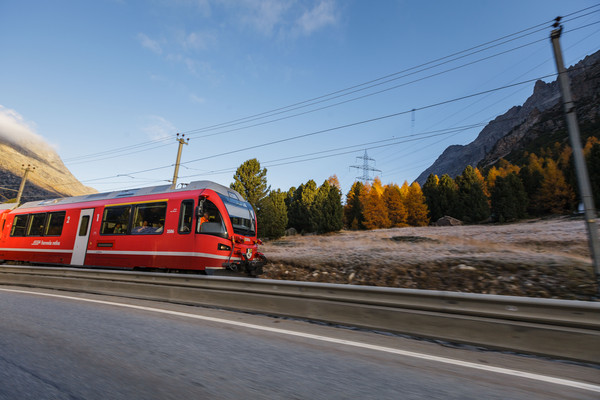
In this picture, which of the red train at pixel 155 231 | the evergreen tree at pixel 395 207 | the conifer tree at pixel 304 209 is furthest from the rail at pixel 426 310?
the evergreen tree at pixel 395 207

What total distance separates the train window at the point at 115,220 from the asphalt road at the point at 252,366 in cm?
662

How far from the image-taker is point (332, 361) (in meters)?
2.70

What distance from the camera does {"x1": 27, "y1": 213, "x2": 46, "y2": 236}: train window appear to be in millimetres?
12523

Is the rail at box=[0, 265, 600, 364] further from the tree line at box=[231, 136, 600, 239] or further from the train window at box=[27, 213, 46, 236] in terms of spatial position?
the tree line at box=[231, 136, 600, 239]

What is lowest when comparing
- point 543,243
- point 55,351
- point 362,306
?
point 55,351

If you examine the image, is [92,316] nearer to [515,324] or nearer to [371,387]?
[371,387]

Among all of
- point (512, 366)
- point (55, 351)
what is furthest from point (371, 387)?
point (55, 351)

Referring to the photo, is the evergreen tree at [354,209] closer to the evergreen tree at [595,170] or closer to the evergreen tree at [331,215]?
the evergreen tree at [331,215]

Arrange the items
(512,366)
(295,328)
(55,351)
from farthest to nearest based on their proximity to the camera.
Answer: (295,328)
(55,351)
(512,366)

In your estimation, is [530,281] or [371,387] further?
[530,281]

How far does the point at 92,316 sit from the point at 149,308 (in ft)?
2.99

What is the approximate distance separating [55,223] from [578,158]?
16955 mm

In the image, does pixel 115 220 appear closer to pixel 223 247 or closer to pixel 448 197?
pixel 223 247

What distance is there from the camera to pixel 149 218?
32.2ft
